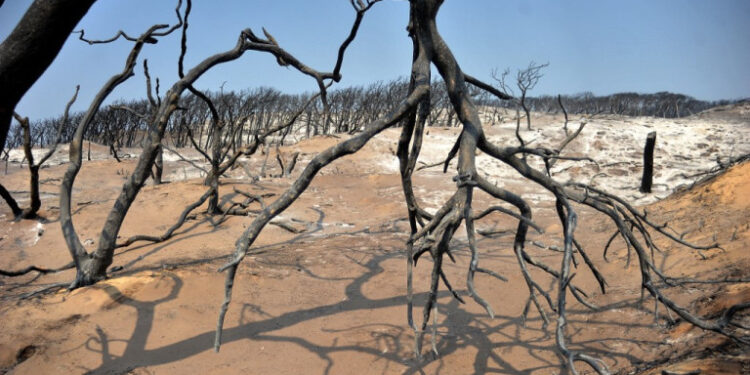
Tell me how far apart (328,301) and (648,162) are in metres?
7.44

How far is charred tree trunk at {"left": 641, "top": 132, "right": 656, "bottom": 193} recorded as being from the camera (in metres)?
8.55

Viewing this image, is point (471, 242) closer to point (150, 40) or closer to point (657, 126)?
point (150, 40)

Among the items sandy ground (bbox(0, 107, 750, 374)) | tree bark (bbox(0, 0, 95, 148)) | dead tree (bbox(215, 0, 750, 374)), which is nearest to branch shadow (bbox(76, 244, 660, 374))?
sandy ground (bbox(0, 107, 750, 374))

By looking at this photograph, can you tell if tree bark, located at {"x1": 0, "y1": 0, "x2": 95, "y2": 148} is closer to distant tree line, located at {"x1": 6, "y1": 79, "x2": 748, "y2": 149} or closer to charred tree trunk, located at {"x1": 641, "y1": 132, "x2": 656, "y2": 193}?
charred tree trunk, located at {"x1": 641, "y1": 132, "x2": 656, "y2": 193}

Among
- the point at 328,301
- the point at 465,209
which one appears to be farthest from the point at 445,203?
the point at 328,301

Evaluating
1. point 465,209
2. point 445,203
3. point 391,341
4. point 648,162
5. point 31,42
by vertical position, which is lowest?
point 391,341

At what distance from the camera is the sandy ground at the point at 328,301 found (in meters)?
2.88

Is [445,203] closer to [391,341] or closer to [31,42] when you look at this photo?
[391,341]

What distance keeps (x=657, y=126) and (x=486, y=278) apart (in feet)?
36.1

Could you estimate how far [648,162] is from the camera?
8.65 m

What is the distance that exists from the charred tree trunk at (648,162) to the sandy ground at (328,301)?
2.77 meters

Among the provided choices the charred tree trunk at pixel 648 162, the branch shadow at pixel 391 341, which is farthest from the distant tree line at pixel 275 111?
the branch shadow at pixel 391 341

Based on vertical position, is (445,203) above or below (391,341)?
above

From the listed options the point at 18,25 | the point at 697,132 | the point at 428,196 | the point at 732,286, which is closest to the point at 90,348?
the point at 18,25
